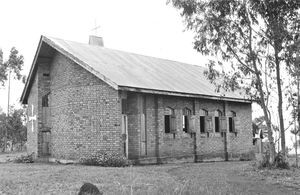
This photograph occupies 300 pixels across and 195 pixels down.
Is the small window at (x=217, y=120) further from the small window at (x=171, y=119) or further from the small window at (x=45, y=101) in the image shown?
the small window at (x=45, y=101)

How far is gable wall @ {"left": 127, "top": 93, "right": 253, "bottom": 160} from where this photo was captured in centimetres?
1939

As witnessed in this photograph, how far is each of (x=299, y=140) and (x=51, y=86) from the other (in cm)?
1257

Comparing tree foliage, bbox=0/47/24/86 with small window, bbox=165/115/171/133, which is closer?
small window, bbox=165/115/171/133

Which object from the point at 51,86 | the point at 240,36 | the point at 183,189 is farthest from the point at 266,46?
the point at 51,86

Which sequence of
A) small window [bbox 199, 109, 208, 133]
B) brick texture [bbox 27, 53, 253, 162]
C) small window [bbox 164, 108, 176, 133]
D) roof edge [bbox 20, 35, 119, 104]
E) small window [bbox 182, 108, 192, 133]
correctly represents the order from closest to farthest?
1. roof edge [bbox 20, 35, 119, 104]
2. brick texture [bbox 27, 53, 253, 162]
3. small window [bbox 164, 108, 176, 133]
4. small window [bbox 182, 108, 192, 133]
5. small window [bbox 199, 109, 208, 133]

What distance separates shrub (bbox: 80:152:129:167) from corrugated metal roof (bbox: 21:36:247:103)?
295 centimetres

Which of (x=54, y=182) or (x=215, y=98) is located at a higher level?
(x=215, y=98)

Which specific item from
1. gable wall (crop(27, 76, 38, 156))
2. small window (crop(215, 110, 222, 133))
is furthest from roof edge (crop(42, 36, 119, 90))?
small window (crop(215, 110, 222, 133))

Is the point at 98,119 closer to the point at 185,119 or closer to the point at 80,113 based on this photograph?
the point at 80,113

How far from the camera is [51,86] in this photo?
73.6 ft

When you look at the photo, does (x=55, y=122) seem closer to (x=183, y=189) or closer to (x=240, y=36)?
(x=240, y=36)

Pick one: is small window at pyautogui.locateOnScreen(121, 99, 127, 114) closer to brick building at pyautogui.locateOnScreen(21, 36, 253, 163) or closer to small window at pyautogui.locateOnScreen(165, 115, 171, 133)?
brick building at pyautogui.locateOnScreen(21, 36, 253, 163)

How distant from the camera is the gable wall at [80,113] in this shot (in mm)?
18672

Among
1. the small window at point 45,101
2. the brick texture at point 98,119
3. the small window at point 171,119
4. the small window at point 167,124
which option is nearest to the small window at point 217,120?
the brick texture at point 98,119
